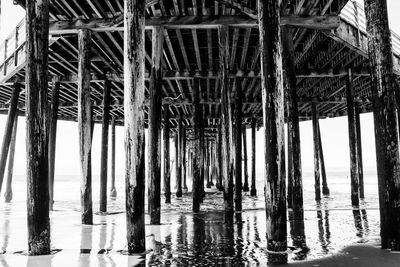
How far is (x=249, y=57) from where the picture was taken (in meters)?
11.0

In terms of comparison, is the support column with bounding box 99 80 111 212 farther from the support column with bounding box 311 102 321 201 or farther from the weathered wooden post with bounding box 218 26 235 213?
the support column with bounding box 311 102 321 201

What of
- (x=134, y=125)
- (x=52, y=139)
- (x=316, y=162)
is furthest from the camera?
(x=316, y=162)

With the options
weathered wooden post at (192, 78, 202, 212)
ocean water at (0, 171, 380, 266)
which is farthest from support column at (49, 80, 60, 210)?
weathered wooden post at (192, 78, 202, 212)

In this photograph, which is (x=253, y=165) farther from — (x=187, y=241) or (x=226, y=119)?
(x=187, y=241)

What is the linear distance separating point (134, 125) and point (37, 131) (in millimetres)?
1186

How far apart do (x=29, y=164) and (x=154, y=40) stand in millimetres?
4242

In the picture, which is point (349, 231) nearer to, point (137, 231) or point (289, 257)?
point (289, 257)

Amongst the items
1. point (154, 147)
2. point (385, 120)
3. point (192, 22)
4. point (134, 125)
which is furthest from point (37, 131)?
point (192, 22)

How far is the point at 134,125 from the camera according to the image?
4.24 metres

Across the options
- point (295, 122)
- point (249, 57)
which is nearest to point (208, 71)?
point (249, 57)

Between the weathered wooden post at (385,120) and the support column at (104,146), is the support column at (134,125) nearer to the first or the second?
the weathered wooden post at (385,120)

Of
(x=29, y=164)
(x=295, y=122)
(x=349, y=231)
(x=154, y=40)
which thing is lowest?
(x=349, y=231)

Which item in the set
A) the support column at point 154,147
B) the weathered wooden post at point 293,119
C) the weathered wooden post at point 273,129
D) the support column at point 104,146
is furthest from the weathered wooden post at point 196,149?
the weathered wooden post at point 273,129

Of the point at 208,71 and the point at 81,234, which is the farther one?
the point at 208,71
